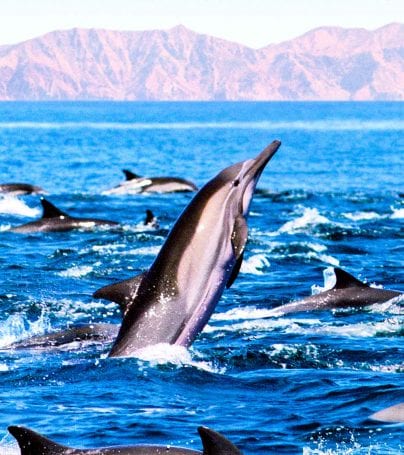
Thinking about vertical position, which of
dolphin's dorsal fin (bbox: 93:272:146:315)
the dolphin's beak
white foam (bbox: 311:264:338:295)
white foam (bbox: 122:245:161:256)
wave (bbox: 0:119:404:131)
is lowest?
wave (bbox: 0:119:404:131)

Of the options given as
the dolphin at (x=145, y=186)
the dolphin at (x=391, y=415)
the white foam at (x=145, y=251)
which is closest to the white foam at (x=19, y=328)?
the dolphin at (x=391, y=415)

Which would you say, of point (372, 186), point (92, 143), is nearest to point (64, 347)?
point (372, 186)

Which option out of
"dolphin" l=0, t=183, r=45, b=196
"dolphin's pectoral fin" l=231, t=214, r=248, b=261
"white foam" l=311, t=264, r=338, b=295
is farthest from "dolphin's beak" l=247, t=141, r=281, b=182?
"dolphin" l=0, t=183, r=45, b=196

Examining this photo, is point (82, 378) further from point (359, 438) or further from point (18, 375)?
point (359, 438)

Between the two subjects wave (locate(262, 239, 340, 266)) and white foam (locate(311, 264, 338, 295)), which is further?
wave (locate(262, 239, 340, 266))

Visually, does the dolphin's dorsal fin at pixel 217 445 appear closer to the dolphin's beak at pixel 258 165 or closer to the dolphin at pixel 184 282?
the dolphin at pixel 184 282

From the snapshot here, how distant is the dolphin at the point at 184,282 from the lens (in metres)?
11.8

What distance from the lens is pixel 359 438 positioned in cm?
1041

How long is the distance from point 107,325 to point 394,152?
7736 cm

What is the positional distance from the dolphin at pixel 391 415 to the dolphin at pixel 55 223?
18512 mm

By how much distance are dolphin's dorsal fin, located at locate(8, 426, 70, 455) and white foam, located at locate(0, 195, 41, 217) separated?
27.3 m

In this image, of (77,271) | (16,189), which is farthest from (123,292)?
(16,189)

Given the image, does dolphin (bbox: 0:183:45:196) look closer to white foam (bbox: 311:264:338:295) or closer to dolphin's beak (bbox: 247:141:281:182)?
white foam (bbox: 311:264:338:295)

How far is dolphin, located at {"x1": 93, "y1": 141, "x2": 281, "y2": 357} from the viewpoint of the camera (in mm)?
11844
